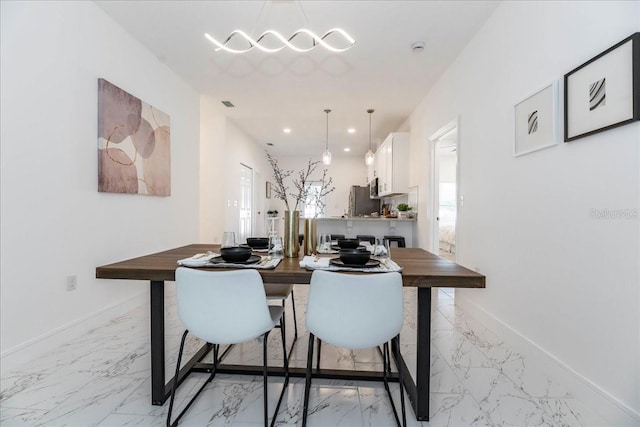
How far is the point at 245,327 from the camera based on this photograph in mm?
1393

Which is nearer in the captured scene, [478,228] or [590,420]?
[590,420]

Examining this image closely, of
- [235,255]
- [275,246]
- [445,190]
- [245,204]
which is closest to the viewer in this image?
[235,255]

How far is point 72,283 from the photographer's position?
2.35 m

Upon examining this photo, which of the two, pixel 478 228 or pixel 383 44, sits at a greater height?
pixel 383 44

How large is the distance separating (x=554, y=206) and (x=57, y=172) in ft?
10.8

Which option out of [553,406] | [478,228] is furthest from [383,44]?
[553,406]

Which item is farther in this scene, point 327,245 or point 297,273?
point 327,245

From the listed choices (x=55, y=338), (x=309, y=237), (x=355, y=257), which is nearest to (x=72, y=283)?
(x=55, y=338)

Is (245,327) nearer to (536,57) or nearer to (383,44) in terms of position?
(536,57)

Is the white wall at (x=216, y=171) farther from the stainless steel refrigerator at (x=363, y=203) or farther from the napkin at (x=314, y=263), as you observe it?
the napkin at (x=314, y=263)

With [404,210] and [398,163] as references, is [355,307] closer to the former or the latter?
[404,210]

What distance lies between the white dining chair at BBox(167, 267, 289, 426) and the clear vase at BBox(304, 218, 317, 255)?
0.52 metres

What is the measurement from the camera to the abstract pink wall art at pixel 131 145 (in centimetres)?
260

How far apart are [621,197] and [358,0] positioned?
2.19m
